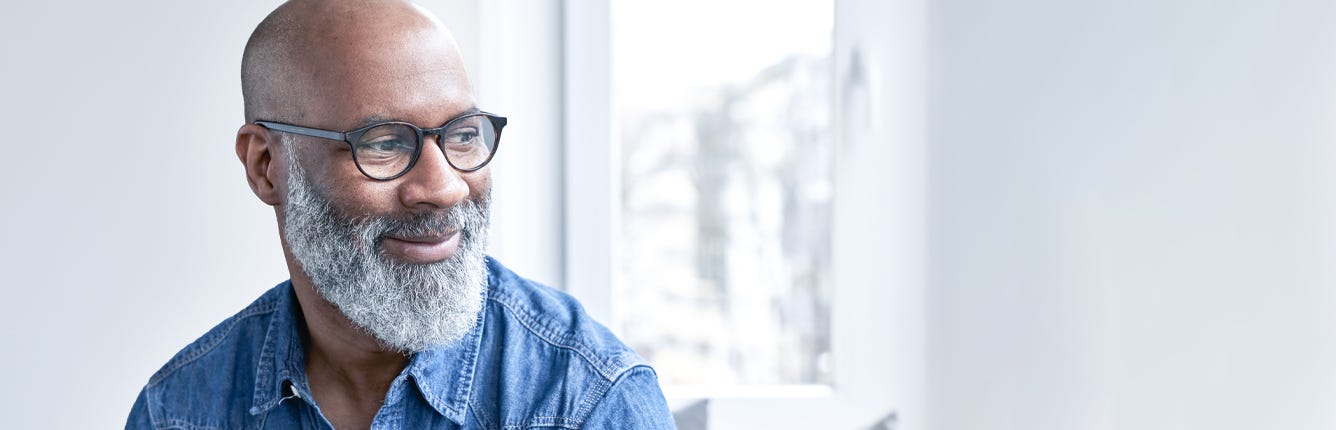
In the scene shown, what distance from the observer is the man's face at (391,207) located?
1004 mm

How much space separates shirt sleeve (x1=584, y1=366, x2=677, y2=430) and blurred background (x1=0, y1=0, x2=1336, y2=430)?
679 mm

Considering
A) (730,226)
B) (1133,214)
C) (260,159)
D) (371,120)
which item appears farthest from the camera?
(730,226)

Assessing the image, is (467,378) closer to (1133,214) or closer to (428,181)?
(428,181)

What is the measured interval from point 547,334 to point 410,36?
348mm

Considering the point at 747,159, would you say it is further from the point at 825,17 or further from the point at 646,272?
the point at 825,17

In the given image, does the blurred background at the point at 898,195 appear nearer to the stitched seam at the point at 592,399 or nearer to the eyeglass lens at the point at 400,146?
the eyeglass lens at the point at 400,146

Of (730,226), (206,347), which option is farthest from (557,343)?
(730,226)

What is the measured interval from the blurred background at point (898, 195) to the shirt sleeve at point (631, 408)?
2.23ft

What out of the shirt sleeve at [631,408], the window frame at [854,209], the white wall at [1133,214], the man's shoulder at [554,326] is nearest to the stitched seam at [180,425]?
the man's shoulder at [554,326]

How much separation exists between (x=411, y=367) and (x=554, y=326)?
0.53 ft

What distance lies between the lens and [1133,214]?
5.43 ft

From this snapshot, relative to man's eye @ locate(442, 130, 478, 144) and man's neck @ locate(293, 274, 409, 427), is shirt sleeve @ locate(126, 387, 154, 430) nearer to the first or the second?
man's neck @ locate(293, 274, 409, 427)

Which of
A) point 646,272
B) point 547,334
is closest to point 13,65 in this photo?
point 547,334

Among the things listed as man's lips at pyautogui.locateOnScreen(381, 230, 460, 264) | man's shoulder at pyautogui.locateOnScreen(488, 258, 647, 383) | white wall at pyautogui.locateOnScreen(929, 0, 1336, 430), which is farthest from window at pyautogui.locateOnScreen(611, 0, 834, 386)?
man's lips at pyautogui.locateOnScreen(381, 230, 460, 264)
